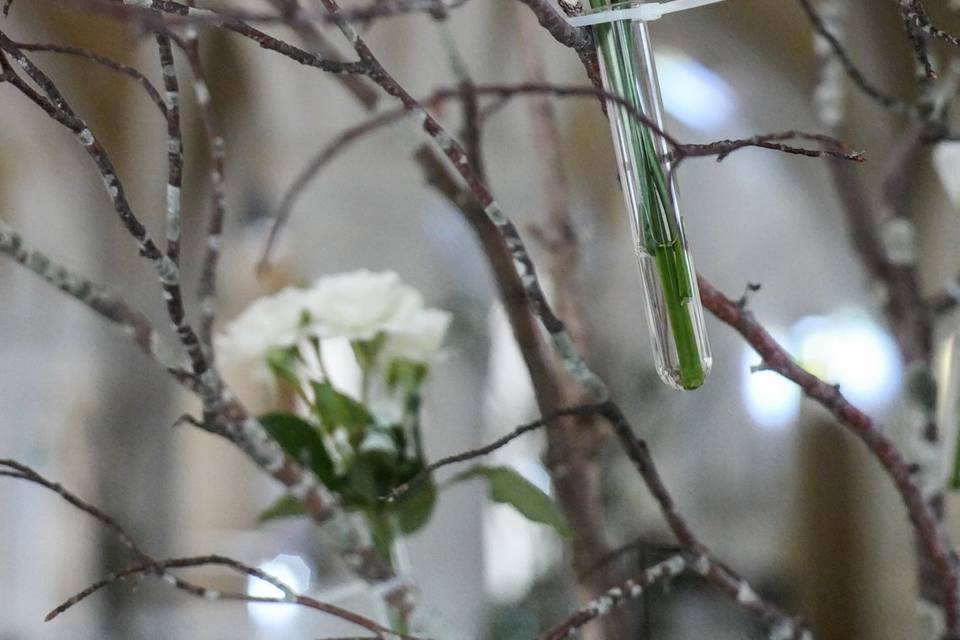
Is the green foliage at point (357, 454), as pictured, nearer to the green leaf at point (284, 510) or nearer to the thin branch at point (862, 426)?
the green leaf at point (284, 510)

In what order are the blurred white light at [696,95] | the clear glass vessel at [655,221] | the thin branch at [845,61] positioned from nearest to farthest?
the clear glass vessel at [655,221], the thin branch at [845,61], the blurred white light at [696,95]

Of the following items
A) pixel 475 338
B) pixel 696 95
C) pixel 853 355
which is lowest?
pixel 853 355

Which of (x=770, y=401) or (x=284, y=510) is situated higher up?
(x=770, y=401)

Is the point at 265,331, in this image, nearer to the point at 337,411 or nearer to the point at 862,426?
the point at 337,411

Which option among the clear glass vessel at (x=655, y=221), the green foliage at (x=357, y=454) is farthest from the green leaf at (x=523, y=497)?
the clear glass vessel at (x=655, y=221)

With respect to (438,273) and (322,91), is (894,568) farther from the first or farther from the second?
(322,91)

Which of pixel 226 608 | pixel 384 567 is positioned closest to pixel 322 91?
pixel 226 608

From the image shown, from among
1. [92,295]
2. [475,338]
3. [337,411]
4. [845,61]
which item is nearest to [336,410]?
[337,411]
